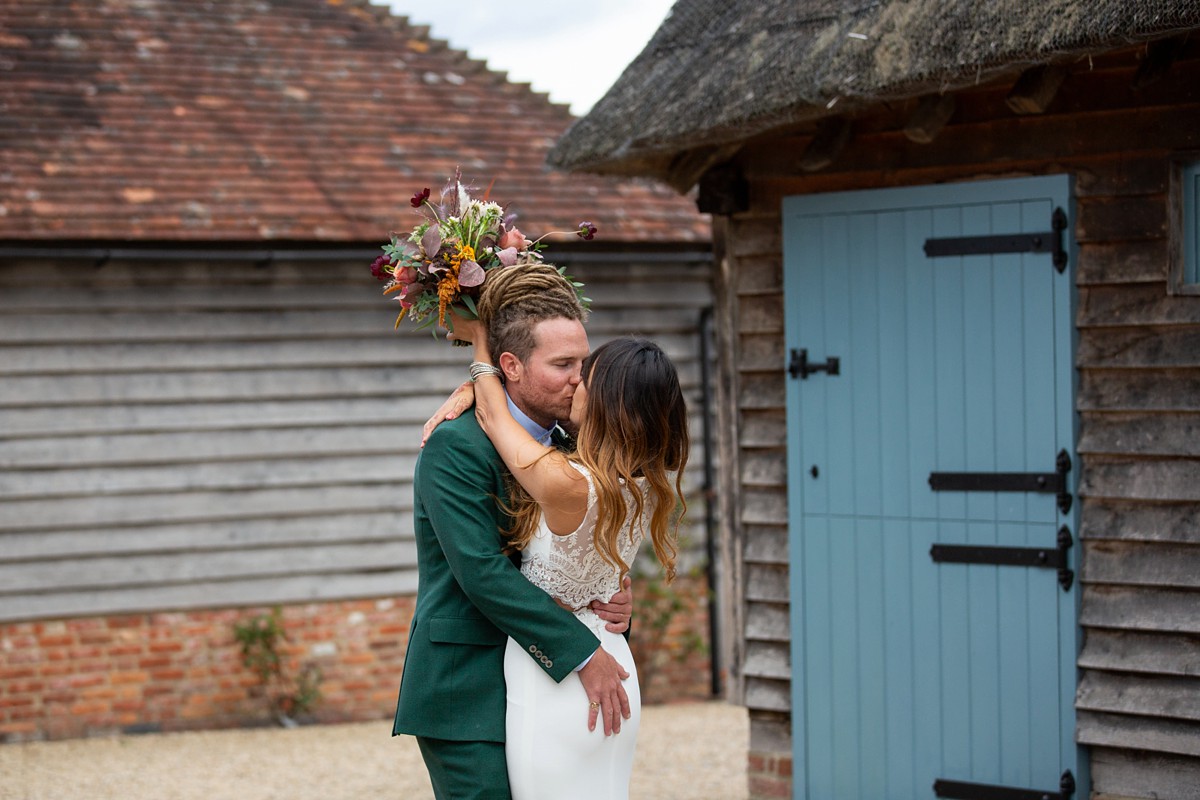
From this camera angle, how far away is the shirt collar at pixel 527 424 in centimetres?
321

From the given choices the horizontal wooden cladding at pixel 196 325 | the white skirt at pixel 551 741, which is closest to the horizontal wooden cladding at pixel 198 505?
the horizontal wooden cladding at pixel 196 325

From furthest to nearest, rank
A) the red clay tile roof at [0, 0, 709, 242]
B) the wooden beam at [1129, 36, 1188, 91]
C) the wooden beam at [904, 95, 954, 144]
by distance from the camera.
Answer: the red clay tile roof at [0, 0, 709, 242] → the wooden beam at [904, 95, 954, 144] → the wooden beam at [1129, 36, 1188, 91]

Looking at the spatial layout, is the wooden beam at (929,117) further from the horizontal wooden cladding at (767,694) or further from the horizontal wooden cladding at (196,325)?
the horizontal wooden cladding at (196,325)

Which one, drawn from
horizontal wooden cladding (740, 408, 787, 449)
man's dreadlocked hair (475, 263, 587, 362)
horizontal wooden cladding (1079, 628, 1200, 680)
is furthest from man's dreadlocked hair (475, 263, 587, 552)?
horizontal wooden cladding (740, 408, 787, 449)

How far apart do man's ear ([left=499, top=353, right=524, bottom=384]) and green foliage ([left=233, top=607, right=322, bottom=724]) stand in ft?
19.0

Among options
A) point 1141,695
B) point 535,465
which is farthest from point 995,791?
point 535,465

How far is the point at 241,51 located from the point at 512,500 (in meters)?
7.78

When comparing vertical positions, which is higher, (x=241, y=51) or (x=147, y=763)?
(x=241, y=51)

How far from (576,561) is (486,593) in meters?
0.22

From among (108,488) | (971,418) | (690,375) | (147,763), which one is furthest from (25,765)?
(971,418)

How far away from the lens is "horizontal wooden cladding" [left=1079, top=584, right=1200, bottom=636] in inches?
182

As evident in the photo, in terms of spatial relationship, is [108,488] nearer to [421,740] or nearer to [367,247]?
[367,247]

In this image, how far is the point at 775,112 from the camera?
16.1ft

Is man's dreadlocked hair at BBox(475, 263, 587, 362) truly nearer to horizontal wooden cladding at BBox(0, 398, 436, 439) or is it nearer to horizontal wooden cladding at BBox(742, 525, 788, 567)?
horizontal wooden cladding at BBox(742, 525, 788, 567)
